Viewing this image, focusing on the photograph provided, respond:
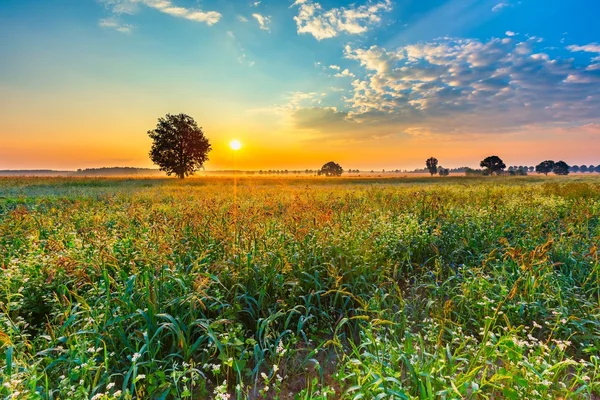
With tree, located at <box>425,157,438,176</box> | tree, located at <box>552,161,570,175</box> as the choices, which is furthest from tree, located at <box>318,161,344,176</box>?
tree, located at <box>552,161,570,175</box>

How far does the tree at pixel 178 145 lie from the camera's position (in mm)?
55500

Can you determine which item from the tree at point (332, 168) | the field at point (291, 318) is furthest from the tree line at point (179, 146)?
the tree at point (332, 168)

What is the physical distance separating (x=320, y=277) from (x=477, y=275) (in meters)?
2.72

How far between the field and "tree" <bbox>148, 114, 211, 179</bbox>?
2094 inches

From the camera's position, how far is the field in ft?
9.04

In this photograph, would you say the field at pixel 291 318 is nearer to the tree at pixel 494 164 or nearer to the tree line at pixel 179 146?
the tree line at pixel 179 146

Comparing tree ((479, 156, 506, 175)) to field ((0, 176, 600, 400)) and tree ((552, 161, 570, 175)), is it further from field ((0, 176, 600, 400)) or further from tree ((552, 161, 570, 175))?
field ((0, 176, 600, 400))

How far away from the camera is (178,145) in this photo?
2227 inches

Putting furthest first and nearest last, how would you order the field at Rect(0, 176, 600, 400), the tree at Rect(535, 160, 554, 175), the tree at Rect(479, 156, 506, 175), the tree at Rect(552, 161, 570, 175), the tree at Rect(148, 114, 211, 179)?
the tree at Rect(535, 160, 554, 175) → the tree at Rect(552, 161, 570, 175) → the tree at Rect(479, 156, 506, 175) → the tree at Rect(148, 114, 211, 179) → the field at Rect(0, 176, 600, 400)

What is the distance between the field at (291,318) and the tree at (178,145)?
174 feet

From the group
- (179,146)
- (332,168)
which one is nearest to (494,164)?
(332,168)

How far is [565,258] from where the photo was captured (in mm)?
5688

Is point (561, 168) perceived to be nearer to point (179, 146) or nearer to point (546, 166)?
point (546, 166)

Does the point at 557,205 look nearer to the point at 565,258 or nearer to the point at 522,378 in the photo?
the point at 565,258
